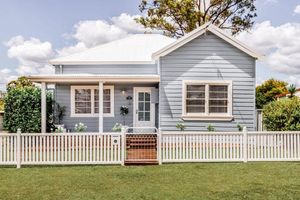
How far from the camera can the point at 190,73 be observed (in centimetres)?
1562

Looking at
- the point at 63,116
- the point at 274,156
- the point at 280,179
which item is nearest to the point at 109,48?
the point at 63,116

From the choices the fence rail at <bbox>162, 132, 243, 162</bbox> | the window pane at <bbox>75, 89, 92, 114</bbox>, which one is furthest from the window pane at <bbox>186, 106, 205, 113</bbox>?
the window pane at <bbox>75, 89, 92, 114</bbox>

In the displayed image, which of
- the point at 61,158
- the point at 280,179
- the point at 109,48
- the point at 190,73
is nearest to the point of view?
the point at 280,179

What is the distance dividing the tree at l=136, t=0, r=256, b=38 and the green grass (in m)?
19.7

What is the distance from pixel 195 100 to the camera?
1565 centimetres

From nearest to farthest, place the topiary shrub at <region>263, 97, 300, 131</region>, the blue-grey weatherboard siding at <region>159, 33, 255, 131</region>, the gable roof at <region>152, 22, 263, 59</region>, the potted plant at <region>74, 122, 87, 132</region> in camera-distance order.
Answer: the topiary shrub at <region>263, 97, 300, 131</region>, the gable roof at <region>152, 22, 263, 59</region>, the blue-grey weatherboard siding at <region>159, 33, 255, 131</region>, the potted plant at <region>74, 122, 87, 132</region>

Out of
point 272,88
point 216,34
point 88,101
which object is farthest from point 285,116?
point 272,88

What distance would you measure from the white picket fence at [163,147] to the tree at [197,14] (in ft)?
60.9

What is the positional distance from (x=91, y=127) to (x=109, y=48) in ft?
16.2

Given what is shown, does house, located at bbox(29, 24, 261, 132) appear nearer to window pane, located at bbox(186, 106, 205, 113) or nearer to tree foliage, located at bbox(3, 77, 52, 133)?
window pane, located at bbox(186, 106, 205, 113)

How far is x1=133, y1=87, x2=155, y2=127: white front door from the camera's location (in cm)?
1762

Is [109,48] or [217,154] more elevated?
[109,48]

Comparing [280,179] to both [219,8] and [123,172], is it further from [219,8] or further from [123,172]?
[219,8]

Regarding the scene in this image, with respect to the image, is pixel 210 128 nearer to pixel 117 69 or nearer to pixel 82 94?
pixel 117 69
